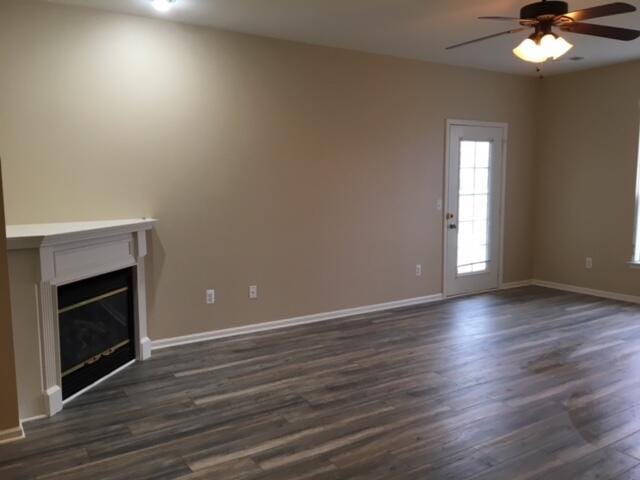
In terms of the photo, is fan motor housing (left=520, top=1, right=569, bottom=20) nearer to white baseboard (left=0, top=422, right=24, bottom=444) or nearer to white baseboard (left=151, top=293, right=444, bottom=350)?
white baseboard (left=151, top=293, right=444, bottom=350)

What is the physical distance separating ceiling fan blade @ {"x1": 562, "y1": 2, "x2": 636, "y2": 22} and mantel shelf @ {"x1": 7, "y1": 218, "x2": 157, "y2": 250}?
3208mm

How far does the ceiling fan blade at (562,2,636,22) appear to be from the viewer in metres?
2.78

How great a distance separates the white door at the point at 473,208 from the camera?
20.0 ft

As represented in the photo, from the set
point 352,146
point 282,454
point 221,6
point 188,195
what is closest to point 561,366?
point 282,454

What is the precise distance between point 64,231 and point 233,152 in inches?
69.0

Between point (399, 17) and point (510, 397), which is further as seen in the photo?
point (399, 17)

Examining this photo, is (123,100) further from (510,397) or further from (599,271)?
(599,271)

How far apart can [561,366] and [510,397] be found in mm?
804

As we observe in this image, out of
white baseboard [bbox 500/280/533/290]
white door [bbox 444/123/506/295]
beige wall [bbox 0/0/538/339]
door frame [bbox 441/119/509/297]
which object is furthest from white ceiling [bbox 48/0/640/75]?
white baseboard [bbox 500/280/533/290]

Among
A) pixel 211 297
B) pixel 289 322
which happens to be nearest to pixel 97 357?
pixel 211 297

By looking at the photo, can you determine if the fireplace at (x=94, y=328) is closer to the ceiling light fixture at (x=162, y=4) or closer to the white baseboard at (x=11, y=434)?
the white baseboard at (x=11, y=434)

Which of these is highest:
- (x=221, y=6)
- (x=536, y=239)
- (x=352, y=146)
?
(x=221, y=6)

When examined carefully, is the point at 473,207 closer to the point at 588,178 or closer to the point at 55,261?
the point at 588,178

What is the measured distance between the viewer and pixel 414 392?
11.4 feet
